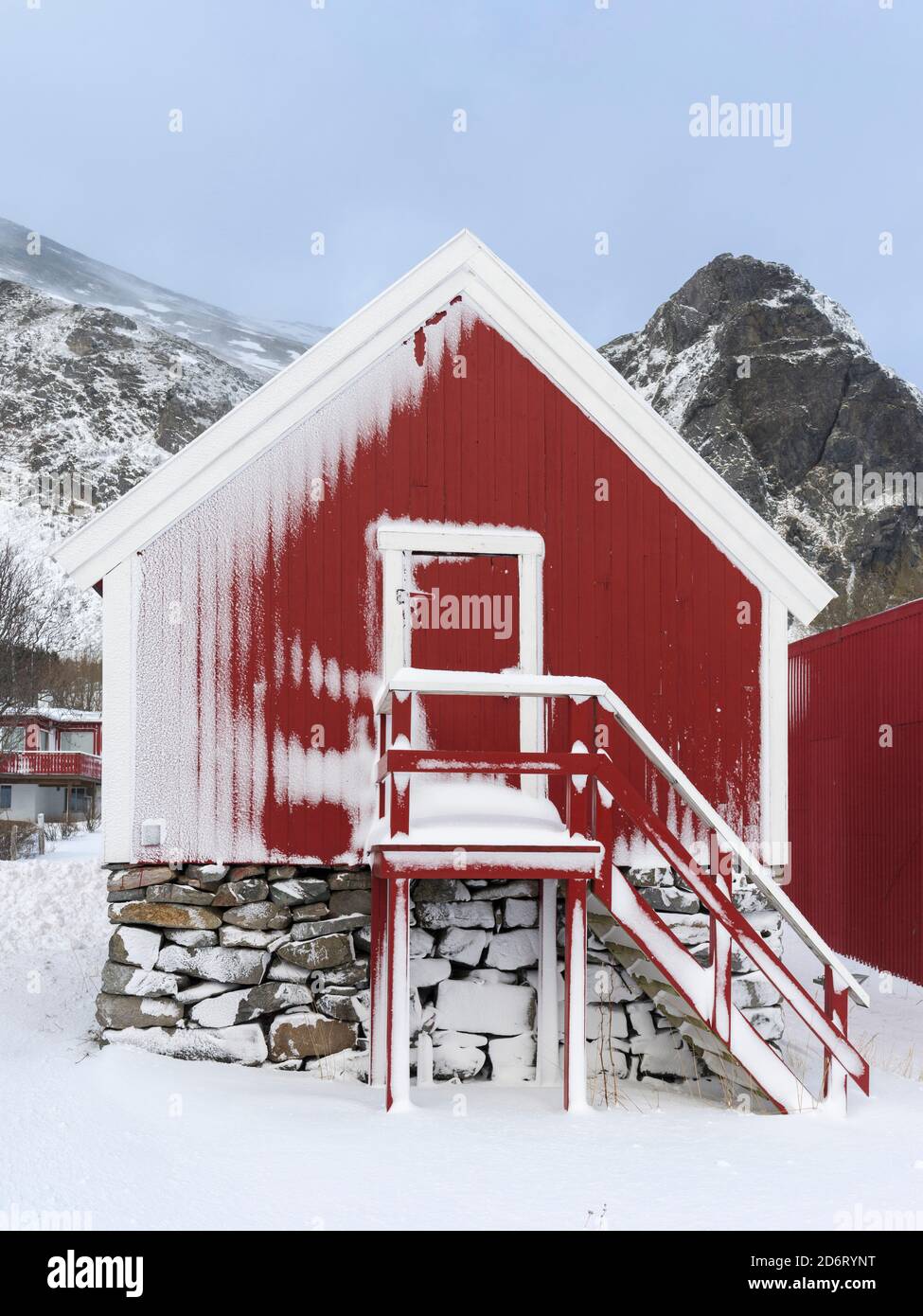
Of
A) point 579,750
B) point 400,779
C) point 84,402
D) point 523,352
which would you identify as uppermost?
point 84,402

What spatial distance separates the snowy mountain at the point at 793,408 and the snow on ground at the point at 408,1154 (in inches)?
2670

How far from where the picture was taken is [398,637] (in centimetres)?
884

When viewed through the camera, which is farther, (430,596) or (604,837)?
(430,596)

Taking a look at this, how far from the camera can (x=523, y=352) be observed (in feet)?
30.0

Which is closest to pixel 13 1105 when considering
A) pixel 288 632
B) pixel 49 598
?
pixel 288 632

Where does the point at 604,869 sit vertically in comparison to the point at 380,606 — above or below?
below

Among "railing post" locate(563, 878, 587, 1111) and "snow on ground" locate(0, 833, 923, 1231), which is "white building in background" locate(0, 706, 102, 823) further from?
"railing post" locate(563, 878, 587, 1111)

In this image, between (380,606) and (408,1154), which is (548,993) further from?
(380,606)

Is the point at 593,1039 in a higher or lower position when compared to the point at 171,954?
lower

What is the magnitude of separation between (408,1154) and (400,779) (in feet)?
7.27

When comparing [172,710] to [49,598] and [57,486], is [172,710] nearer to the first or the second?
[49,598]

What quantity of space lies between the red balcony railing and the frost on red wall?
31.9 meters

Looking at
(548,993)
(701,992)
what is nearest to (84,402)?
(548,993)
